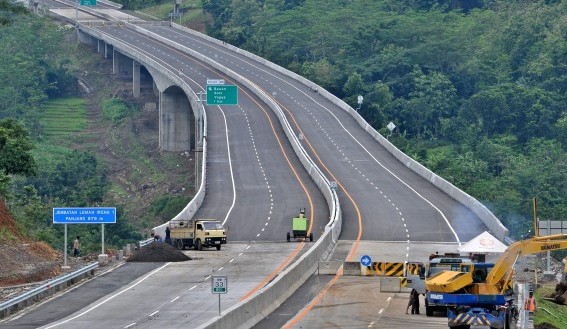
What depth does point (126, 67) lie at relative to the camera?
183 metres

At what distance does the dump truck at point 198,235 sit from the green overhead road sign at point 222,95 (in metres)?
40.7

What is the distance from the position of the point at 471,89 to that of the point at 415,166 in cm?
7379

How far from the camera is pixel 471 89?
180500mm

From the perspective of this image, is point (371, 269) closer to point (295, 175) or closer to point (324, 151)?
point (295, 175)

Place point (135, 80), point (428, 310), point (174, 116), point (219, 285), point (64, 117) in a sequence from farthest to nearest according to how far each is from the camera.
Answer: point (135, 80) < point (64, 117) < point (174, 116) < point (428, 310) < point (219, 285)

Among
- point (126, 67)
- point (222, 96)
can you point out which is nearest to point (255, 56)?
point (126, 67)

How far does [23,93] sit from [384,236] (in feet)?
340

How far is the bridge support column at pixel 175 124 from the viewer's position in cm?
15000

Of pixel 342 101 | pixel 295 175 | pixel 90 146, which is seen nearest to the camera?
pixel 295 175

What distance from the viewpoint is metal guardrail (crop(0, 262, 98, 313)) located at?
5178 centimetres

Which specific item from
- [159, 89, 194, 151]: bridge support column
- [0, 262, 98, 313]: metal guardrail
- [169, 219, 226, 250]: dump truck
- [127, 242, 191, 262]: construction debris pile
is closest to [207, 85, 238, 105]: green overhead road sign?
[159, 89, 194, 151]: bridge support column

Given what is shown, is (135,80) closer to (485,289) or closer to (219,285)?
(485,289)

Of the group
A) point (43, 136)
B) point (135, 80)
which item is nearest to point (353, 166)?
point (43, 136)

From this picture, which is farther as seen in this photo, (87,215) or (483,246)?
(87,215)
